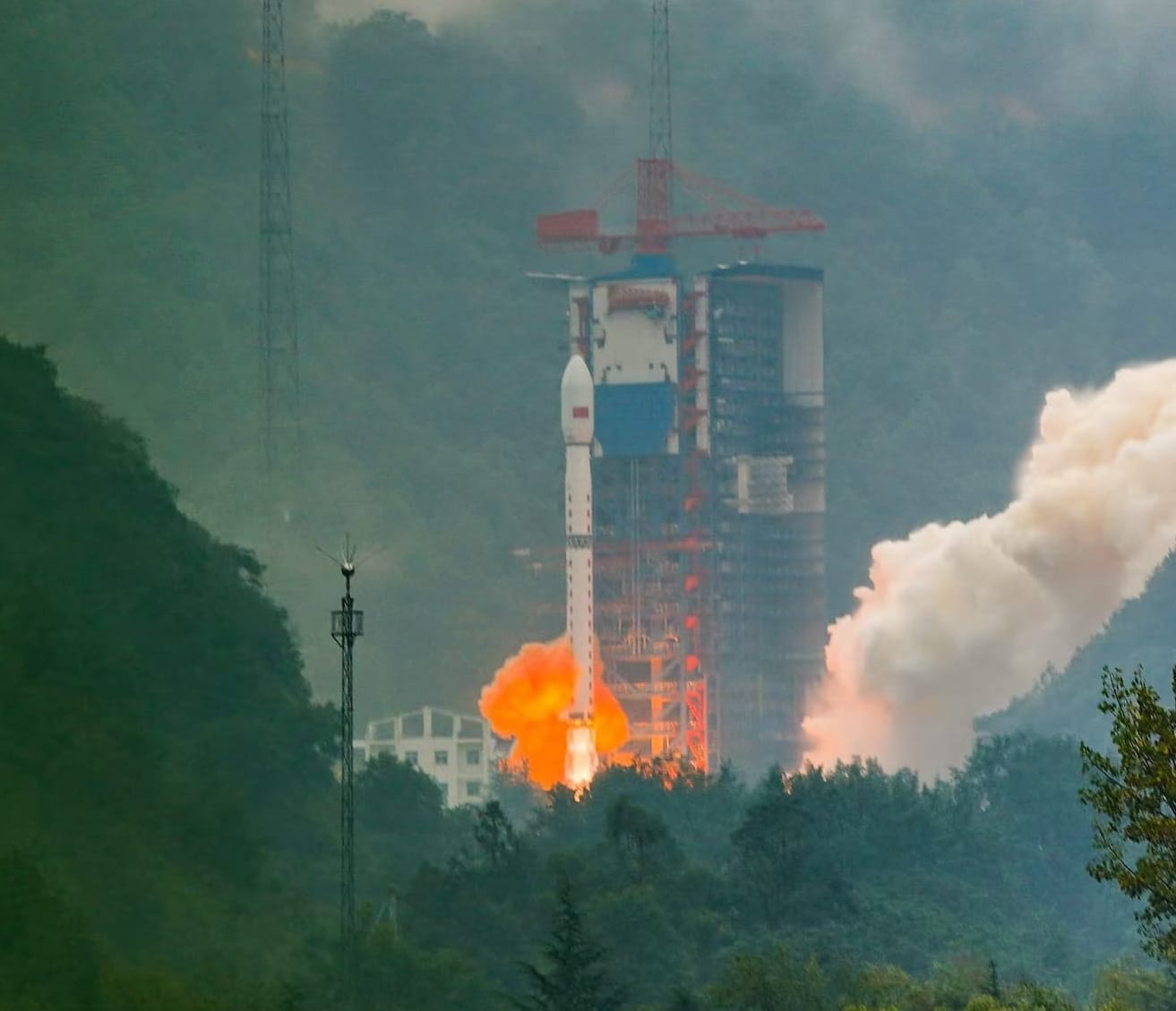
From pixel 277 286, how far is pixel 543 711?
24.5m

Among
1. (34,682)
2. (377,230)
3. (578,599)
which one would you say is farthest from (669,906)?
(377,230)

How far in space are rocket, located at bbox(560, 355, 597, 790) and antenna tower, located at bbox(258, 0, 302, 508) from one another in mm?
14692

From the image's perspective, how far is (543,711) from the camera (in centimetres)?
10694

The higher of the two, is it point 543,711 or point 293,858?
point 543,711

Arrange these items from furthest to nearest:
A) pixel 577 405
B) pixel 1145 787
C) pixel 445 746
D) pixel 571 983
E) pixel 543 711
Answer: pixel 445 746 < pixel 543 711 < pixel 577 405 < pixel 571 983 < pixel 1145 787

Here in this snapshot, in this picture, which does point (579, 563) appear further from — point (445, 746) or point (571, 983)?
point (571, 983)

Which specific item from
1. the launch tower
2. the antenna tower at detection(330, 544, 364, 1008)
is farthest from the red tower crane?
the antenna tower at detection(330, 544, 364, 1008)

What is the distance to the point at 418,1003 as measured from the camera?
56.2m

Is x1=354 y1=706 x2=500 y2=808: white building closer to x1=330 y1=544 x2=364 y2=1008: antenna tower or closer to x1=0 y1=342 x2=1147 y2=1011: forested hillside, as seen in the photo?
x1=0 y1=342 x2=1147 y2=1011: forested hillside

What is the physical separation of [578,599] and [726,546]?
43.3 ft

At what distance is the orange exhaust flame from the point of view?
10475 centimetres

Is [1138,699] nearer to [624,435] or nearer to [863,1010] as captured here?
[863,1010]

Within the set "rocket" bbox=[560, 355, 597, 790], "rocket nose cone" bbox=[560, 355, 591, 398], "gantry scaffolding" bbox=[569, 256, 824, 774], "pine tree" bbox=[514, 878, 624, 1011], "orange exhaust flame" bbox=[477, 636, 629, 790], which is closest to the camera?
"pine tree" bbox=[514, 878, 624, 1011]

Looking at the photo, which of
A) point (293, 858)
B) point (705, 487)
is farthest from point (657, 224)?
point (293, 858)
